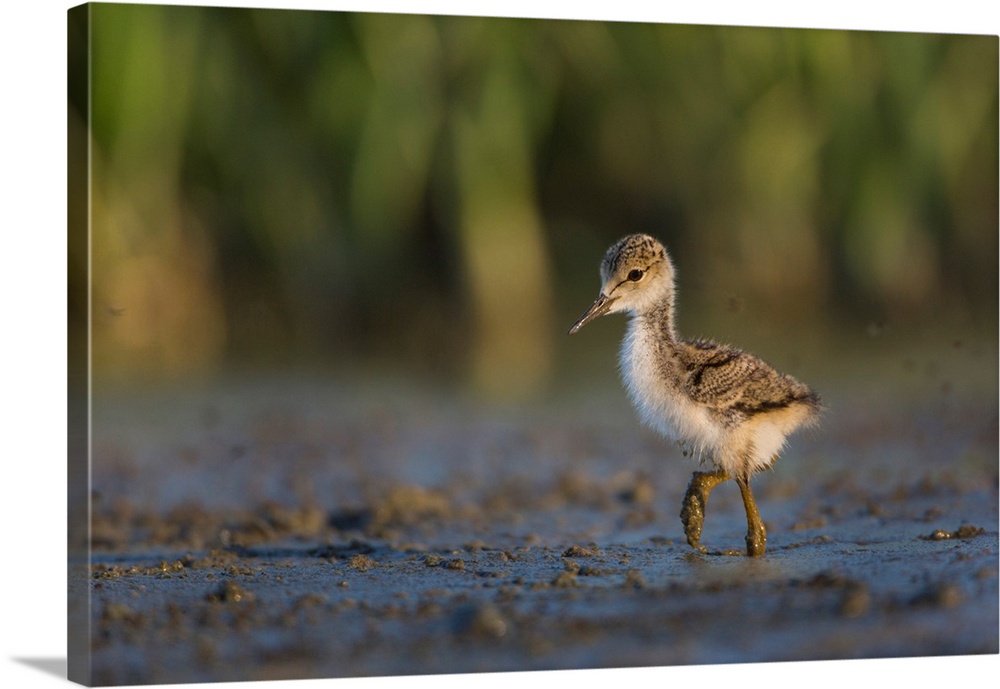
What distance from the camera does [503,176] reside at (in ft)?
25.2

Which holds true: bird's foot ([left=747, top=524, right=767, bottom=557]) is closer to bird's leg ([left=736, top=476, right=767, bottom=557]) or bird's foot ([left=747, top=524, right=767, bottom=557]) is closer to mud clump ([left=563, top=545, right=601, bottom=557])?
bird's leg ([left=736, top=476, right=767, bottom=557])

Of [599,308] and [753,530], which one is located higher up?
[599,308]

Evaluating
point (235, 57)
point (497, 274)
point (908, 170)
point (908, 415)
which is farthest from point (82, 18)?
point (908, 415)

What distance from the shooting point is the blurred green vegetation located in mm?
6547

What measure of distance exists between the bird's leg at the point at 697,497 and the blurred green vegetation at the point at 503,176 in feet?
3.34

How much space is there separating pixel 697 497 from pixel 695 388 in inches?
15.9

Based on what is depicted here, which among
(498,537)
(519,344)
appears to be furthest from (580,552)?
(519,344)

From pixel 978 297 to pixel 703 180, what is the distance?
117 centimetres

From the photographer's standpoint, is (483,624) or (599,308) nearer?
(483,624)

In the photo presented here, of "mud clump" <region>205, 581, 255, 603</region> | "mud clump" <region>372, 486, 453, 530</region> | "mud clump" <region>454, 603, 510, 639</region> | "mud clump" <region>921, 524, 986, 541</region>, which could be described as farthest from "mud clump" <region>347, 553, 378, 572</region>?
"mud clump" <region>921, 524, 986, 541</region>

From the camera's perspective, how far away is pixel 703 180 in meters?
6.80

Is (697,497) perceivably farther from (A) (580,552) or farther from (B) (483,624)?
(B) (483,624)

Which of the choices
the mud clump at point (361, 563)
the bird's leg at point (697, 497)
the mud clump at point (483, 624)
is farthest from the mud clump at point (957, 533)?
the mud clump at point (361, 563)

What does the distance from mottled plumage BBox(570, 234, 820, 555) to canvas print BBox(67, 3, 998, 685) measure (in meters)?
0.01
